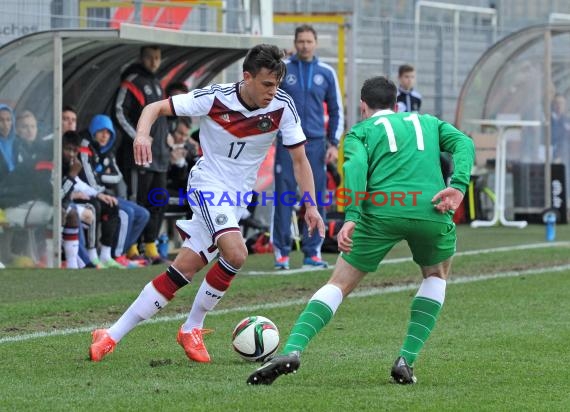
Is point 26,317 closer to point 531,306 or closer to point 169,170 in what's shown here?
point 531,306

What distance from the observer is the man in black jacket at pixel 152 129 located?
14.1 metres

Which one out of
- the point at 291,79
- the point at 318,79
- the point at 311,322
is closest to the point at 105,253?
the point at 291,79

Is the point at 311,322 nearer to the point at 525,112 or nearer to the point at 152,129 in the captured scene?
the point at 152,129

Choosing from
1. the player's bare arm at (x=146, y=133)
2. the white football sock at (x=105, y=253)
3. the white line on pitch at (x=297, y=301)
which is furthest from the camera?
the white football sock at (x=105, y=253)

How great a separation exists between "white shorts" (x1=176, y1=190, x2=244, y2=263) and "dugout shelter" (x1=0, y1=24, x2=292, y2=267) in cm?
534

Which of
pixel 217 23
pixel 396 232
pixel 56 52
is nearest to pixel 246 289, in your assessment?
pixel 56 52

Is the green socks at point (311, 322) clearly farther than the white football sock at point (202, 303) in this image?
No

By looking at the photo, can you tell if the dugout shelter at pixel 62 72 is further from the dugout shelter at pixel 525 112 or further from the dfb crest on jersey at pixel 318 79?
the dugout shelter at pixel 525 112

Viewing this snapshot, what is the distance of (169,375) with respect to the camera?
23.2ft

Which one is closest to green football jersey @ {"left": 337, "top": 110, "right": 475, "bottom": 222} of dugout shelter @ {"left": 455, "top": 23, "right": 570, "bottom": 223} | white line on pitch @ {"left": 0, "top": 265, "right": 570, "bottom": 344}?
white line on pitch @ {"left": 0, "top": 265, "right": 570, "bottom": 344}

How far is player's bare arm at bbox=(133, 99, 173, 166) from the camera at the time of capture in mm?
7383

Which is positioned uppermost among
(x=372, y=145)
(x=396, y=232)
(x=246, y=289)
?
(x=372, y=145)

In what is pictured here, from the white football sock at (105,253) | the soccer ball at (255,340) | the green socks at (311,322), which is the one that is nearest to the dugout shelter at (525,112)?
the white football sock at (105,253)

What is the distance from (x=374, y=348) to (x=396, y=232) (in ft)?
5.22
